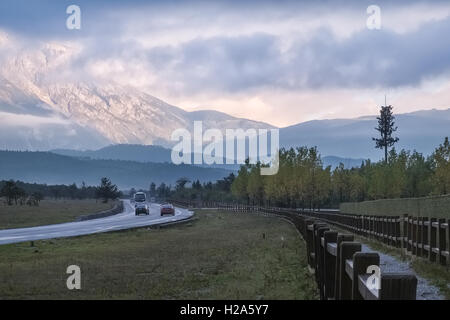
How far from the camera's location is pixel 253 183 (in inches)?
4956

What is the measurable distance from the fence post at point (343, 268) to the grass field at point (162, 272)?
5886 millimetres

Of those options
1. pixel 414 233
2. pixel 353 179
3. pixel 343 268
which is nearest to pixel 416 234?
pixel 414 233

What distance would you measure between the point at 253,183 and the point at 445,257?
4241 inches

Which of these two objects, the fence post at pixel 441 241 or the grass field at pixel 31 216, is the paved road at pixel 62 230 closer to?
the grass field at pixel 31 216

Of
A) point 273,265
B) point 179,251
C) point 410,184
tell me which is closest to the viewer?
point 273,265

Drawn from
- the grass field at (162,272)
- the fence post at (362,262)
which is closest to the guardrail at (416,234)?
the grass field at (162,272)

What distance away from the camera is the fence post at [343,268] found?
27.3 ft

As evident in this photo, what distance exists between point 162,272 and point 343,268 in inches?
536

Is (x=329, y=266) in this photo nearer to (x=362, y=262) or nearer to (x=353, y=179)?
(x=362, y=262)
